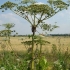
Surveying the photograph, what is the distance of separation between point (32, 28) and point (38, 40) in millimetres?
240

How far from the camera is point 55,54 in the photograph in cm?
957

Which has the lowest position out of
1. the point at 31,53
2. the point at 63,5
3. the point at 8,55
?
the point at 8,55

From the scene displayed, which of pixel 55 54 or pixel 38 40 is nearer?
pixel 38 40

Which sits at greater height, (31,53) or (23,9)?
(23,9)

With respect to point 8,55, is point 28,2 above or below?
above

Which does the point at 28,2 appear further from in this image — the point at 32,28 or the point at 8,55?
the point at 8,55

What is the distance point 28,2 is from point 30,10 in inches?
33.1

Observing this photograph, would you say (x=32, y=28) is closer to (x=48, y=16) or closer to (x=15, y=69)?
(x=48, y=16)

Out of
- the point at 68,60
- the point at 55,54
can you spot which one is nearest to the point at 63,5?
the point at 68,60

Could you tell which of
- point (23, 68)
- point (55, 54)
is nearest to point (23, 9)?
point (23, 68)

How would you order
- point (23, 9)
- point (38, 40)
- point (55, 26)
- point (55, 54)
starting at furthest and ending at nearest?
point (55, 54) → point (55, 26) → point (23, 9) → point (38, 40)

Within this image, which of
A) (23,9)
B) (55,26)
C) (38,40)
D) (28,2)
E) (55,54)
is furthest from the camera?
(55,54)

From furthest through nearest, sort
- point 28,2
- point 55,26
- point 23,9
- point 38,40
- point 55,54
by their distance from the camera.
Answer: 1. point 55,54
2. point 55,26
3. point 28,2
4. point 23,9
5. point 38,40

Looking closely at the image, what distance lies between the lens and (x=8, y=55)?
977 centimetres
